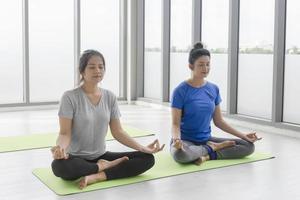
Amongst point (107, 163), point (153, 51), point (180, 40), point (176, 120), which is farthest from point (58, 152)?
point (153, 51)

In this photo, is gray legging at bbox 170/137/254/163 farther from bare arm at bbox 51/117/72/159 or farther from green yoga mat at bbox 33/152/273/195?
bare arm at bbox 51/117/72/159

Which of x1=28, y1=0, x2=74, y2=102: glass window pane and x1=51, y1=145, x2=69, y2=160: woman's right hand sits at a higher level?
x1=28, y1=0, x2=74, y2=102: glass window pane

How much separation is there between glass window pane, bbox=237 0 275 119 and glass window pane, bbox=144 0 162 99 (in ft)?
5.65

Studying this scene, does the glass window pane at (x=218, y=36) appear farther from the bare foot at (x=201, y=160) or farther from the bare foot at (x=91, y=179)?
the bare foot at (x=91, y=179)

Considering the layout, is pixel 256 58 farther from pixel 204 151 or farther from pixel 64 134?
pixel 64 134

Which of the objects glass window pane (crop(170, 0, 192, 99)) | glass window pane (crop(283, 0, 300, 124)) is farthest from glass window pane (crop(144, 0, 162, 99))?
glass window pane (crop(283, 0, 300, 124))

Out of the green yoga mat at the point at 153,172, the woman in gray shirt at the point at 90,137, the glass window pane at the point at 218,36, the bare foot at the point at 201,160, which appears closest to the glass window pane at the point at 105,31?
the glass window pane at the point at 218,36

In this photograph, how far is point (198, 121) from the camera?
3.57 m

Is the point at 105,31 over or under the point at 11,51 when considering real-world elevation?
over

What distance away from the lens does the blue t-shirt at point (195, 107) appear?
3.51 metres

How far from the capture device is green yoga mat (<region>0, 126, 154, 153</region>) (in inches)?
161

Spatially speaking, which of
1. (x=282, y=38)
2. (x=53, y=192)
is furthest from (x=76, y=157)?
(x=282, y=38)

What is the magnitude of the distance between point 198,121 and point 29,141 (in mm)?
1711

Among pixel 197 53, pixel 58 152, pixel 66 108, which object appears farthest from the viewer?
pixel 197 53
